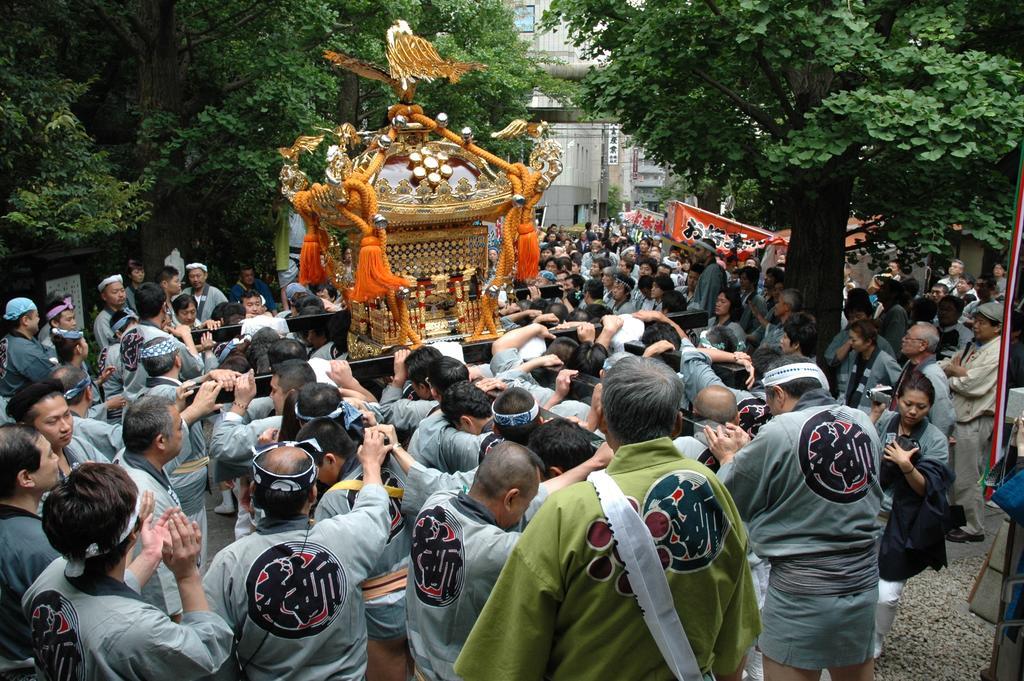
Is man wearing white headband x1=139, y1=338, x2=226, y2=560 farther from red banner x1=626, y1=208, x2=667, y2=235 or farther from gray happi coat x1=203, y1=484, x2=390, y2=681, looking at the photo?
red banner x1=626, y1=208, x2=667, y2=235

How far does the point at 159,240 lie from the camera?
1088 cm

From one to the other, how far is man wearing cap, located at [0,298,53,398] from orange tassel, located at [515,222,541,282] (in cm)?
358

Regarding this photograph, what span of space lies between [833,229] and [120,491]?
6.82m

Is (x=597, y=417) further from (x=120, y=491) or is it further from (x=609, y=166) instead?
(x=609, y=166)

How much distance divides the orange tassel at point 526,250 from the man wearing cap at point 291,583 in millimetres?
4569

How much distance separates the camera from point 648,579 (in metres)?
2.01

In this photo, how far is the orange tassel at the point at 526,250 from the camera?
7125 millimetres

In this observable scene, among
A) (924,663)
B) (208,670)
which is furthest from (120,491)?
(924,663)

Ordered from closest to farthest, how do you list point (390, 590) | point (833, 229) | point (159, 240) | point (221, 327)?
point (390, 590) < point (221, 327) < point (833, 229) < point (159, 240)

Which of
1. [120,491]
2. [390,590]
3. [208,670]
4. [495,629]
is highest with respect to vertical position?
[120,491]

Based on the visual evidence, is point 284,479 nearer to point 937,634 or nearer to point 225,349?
point 937,634

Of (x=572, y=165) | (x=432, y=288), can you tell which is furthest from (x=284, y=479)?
(x=572, y=165)

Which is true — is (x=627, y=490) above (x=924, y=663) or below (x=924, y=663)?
above

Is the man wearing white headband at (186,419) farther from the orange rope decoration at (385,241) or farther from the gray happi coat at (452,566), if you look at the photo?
the orange rope decoration at (385,241)
